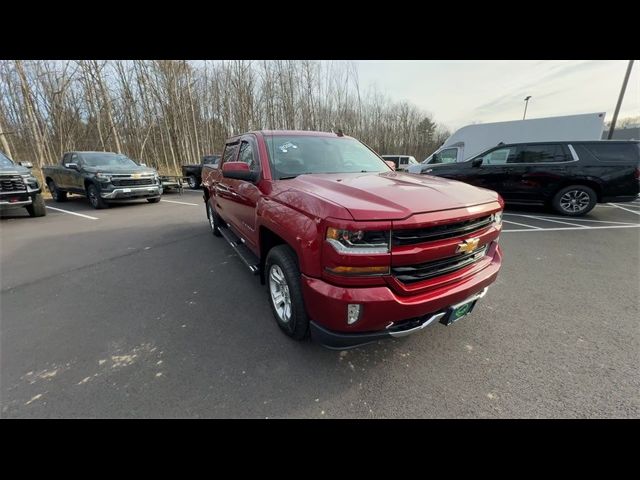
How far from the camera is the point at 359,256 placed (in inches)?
69.3

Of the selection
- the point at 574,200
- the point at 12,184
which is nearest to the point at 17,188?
the point at 12,184

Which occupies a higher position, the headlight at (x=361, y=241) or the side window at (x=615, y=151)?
the side window at (x=615, y=151)

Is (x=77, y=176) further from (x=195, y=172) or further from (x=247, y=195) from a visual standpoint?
(x=247, y=195)

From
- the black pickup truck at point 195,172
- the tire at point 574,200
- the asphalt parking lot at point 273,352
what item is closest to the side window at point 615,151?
the tire at point 574,200

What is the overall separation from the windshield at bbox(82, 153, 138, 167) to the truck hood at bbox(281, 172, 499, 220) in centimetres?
1009

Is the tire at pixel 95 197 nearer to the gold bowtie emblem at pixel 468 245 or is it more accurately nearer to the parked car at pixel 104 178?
the parked car at pixel 104 178

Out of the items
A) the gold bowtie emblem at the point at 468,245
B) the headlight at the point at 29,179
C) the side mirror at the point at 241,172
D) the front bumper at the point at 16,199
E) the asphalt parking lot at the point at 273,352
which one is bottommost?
the asphalt parking lot at the point at 273,352

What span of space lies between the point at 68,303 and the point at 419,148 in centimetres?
4160

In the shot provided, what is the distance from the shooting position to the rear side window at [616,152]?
666 centimetres

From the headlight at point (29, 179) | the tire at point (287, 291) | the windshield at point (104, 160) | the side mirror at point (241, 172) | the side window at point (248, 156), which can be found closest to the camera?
the tire at point (287, 291)

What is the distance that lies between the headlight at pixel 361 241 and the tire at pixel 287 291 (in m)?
0.60

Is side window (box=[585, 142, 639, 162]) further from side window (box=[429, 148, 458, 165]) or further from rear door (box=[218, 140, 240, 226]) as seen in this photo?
rear door (box=[218, 140, 240, 226])
